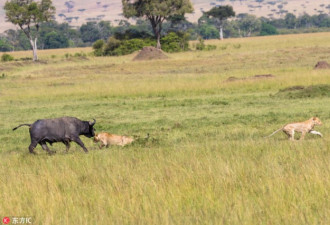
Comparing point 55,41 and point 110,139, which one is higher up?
point 110,139

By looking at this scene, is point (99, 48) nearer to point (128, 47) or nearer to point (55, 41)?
point (128, 47)

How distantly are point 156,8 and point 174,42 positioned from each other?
5048 mm

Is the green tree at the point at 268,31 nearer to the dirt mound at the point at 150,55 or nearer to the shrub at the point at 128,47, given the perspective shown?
the shrub at the point at 128,47

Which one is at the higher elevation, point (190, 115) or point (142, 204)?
point (142, 204)

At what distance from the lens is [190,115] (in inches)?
893

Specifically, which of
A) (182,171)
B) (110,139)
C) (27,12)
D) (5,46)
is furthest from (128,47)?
(5,46)

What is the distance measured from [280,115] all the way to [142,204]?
1418cm

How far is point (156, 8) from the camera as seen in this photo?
80438 mm

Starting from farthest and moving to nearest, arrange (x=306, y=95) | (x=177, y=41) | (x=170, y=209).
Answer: (x=177, y=41), (x=306, y=95), (x=170, y=209)

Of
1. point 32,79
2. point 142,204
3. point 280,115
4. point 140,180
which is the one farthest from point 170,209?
point 32,79

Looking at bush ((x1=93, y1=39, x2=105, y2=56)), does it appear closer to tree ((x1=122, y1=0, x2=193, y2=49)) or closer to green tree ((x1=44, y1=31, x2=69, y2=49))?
tree ((x1=122, y1=0, x2=193, y2=49))

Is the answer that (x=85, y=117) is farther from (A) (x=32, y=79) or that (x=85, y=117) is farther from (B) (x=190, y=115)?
(A) (x=32, y=79)

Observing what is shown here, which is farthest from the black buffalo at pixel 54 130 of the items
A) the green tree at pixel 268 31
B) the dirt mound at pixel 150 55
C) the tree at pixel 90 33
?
the tree at pixel 90 33

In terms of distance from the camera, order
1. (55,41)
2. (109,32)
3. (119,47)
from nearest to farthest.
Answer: (119,47) → (55,41) → (109,32)
